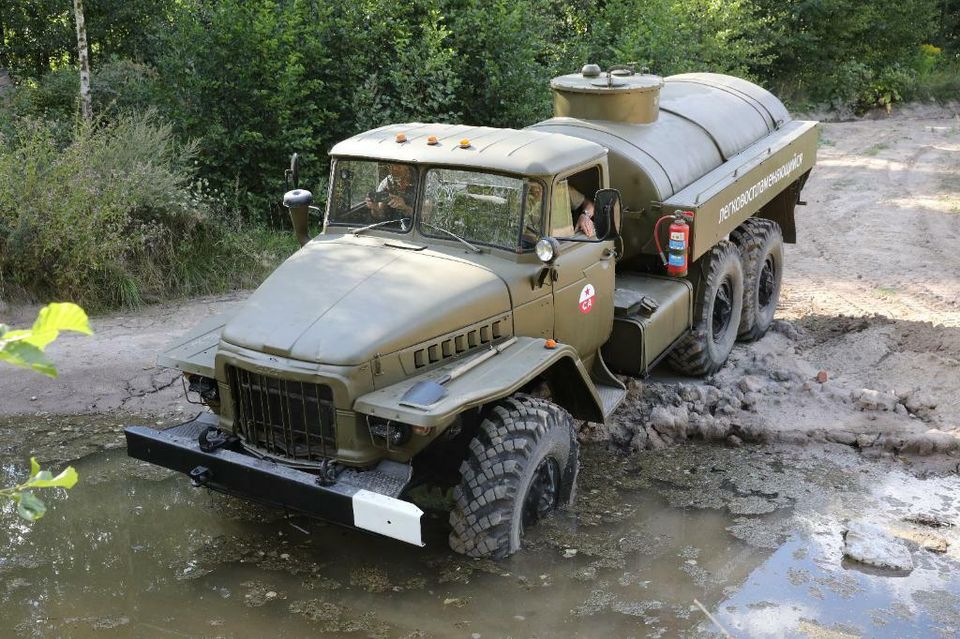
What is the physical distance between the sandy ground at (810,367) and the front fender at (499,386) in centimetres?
117

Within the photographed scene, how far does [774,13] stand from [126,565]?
1974 centimetres

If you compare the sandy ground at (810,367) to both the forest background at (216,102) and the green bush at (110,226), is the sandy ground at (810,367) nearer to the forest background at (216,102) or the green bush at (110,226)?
the green bush at (110,226)

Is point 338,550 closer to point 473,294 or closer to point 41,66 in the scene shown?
point 473,294

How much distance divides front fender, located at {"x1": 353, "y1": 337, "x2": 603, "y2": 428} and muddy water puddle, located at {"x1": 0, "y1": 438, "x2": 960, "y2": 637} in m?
0.71

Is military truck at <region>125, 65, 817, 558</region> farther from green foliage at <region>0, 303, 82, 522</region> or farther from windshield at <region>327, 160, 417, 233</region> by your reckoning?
green foliage at <region>0, 303, 82, 522</region>

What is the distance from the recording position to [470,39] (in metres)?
12.8

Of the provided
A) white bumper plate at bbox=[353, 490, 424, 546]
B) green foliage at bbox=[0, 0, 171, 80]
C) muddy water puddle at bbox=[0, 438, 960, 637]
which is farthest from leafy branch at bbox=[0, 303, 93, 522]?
green foliage at bbox=[0, 0, 171, 80]

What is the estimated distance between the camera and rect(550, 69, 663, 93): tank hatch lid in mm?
7914

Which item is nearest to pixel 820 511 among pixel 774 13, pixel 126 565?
pixel 126 565

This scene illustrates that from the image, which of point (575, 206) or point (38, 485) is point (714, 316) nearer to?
point (575, 206)

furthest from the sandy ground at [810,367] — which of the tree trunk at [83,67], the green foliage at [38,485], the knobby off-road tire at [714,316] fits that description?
the green foliage at [38,485]

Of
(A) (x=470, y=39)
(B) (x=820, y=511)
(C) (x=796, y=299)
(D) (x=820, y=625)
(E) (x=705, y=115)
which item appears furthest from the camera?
(A) (x=470, y=39)

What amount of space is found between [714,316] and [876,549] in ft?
10.1

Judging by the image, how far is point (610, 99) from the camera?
7957 millimetres
